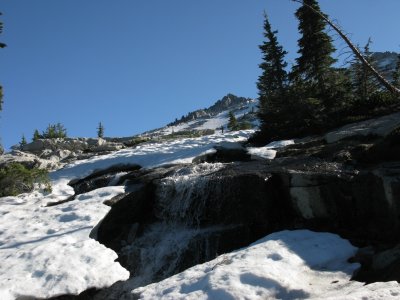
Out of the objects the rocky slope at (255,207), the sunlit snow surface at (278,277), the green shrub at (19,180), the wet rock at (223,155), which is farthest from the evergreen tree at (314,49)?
the sunlit snow surface at (278,277)

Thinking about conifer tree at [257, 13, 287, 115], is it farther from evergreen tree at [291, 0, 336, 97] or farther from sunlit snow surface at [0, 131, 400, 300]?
sunlit snow surface at [0, 131, 400, 300]

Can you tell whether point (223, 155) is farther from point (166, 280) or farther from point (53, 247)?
point (166, 280)

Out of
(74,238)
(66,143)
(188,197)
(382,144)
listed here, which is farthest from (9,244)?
(66,143)

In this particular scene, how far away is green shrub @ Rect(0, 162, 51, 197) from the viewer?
18.2m

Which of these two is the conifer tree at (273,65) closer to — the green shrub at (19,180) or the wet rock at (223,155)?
the wet rock at (223,155)

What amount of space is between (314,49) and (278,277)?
2582cm

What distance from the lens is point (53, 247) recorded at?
11.4 metres

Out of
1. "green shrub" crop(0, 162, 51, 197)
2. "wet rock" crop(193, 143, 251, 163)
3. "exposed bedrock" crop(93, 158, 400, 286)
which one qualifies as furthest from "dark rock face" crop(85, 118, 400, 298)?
"green shrub" crop(0, 162, 51, 197)

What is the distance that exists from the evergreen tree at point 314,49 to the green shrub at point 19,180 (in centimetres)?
1995

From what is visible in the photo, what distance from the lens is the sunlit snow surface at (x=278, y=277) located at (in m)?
7.30

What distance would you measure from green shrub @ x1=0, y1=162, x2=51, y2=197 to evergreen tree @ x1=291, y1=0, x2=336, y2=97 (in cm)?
1995

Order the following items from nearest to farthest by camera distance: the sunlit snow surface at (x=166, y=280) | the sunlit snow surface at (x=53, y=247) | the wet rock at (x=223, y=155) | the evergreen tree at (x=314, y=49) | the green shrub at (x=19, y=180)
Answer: the sunlit snow surface at (x=166, y=280), the sunlit snow surface at (x=53, y=247), the green shrub at (x=19, y=180), the wet rock at (x=223, y=155), the evergreen tree at (x=314, y=49)

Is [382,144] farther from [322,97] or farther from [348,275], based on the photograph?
[322,97]

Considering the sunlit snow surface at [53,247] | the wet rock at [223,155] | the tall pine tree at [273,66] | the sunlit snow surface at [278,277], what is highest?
the tall pine tree at [273,66]
